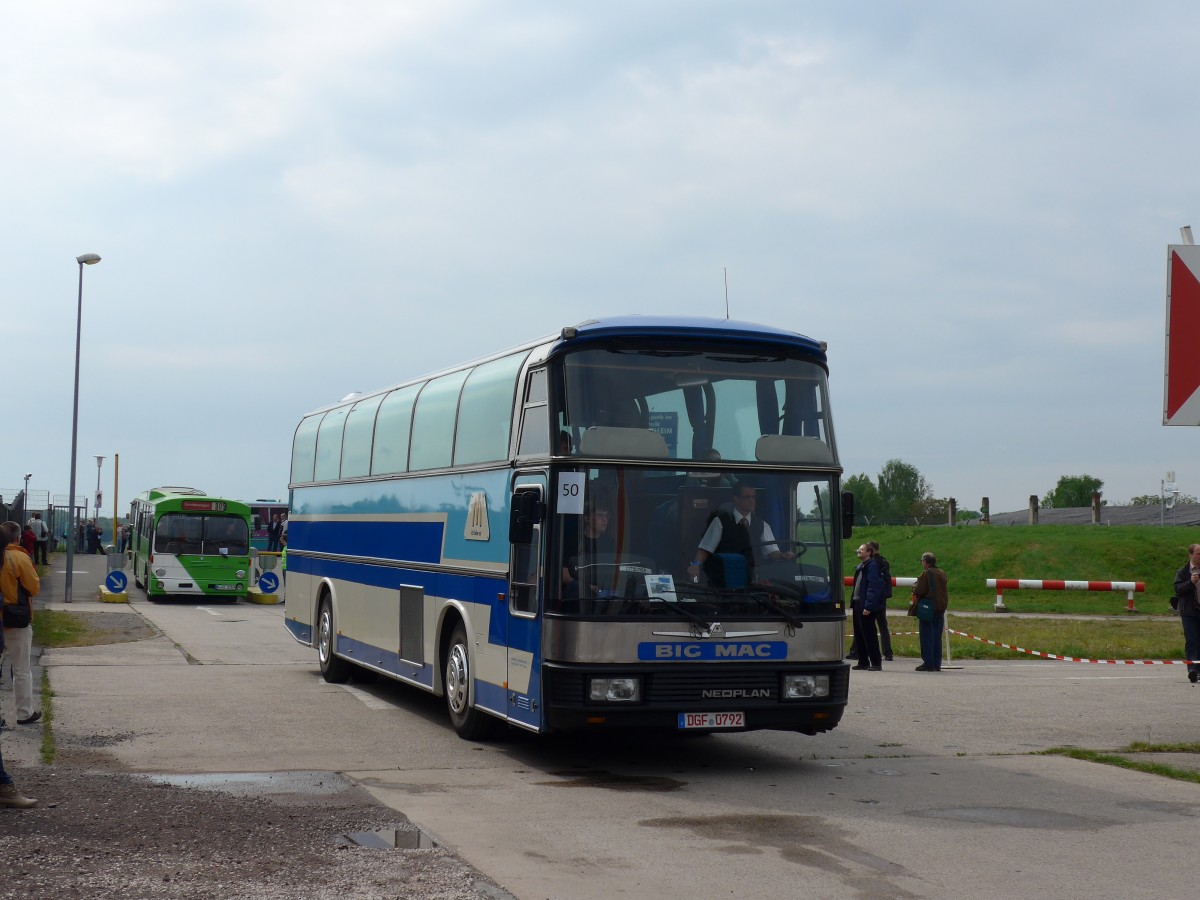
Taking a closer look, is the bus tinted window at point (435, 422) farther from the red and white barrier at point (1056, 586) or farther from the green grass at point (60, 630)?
the red and white barrier at point (1056, 586)

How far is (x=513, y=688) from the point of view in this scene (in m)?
11.1

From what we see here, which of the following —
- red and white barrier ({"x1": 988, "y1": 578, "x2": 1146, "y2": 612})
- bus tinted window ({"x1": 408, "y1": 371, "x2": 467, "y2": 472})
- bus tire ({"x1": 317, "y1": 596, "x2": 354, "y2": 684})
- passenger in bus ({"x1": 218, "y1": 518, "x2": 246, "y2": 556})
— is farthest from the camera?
passenger in bus ({"x1": 218, "y1": 518, "x2": 246, "y2": 556})

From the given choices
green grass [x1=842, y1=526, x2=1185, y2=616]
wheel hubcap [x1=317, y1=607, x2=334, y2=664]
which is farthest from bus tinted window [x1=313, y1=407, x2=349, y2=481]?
green grass [x1=842, y1=526, x2=1185, y2=616]

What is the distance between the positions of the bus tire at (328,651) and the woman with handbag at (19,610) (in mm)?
4814

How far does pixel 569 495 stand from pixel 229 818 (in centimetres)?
331

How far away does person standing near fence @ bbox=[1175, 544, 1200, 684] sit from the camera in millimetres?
17938

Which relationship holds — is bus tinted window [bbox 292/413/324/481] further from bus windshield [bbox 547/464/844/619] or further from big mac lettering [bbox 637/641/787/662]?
Result: big mac lettering [bbox 637/641/787/662]

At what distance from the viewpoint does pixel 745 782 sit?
34.7ft

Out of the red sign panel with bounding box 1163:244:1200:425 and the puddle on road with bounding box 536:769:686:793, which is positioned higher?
the red sign panel with bounding box 1163:244:1200:425

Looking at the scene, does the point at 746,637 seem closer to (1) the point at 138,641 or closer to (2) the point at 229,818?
(2) the point at 229,818

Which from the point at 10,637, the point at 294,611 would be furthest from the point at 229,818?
the point at 294,611

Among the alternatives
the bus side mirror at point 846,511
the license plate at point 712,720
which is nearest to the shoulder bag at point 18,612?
the license plate at point 712,720

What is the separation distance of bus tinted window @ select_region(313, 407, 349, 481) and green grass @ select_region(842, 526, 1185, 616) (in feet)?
82.4

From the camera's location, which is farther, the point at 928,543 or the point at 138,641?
the point at 928,543
